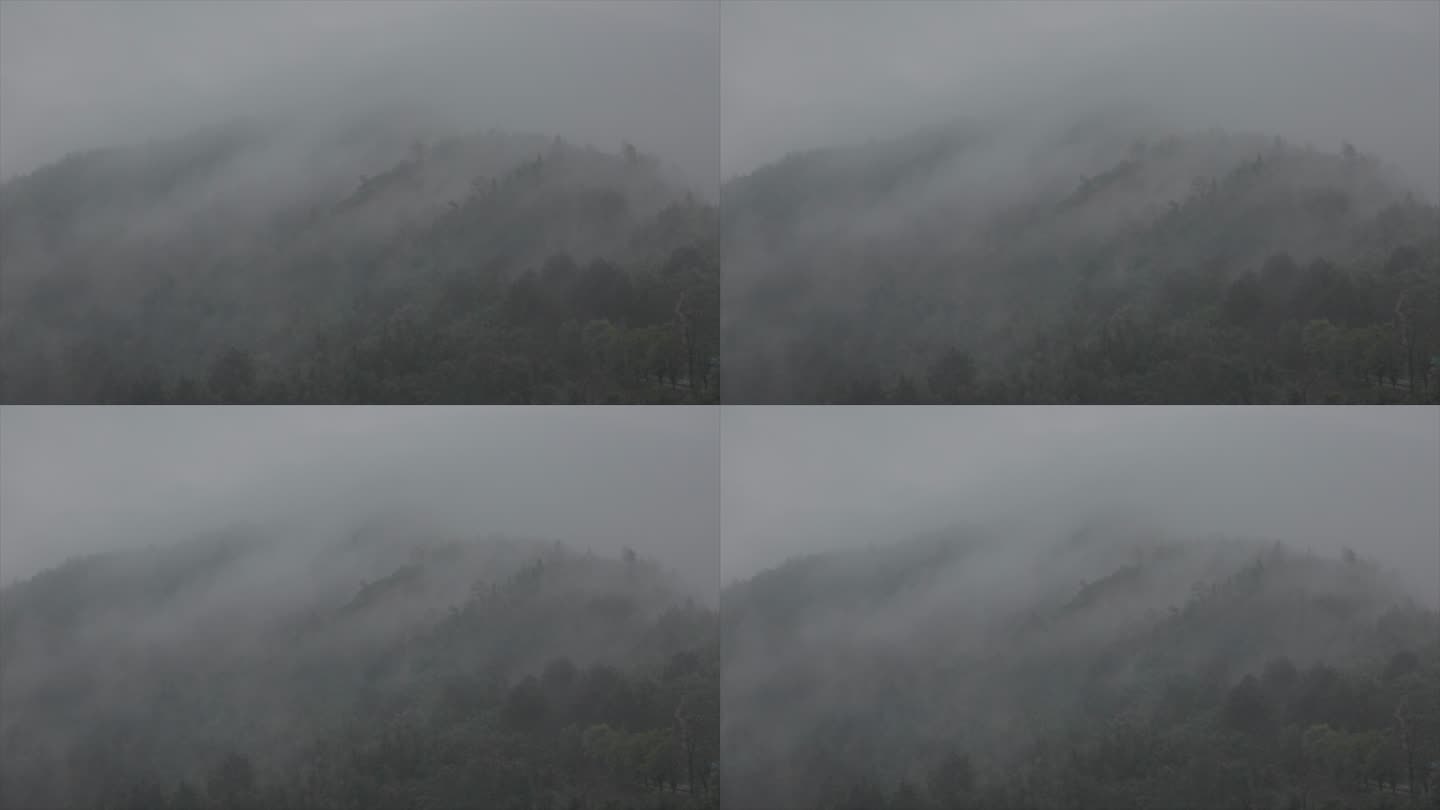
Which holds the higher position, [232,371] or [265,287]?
[265,287]

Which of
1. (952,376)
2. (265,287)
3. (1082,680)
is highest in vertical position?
(265,287)

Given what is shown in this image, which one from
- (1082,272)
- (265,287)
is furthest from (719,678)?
(265,287)

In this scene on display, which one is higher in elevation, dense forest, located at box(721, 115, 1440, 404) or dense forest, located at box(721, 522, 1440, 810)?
dense forest, located at box(721, 115, 1440, 404)

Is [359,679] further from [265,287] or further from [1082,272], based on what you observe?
[1082,272]

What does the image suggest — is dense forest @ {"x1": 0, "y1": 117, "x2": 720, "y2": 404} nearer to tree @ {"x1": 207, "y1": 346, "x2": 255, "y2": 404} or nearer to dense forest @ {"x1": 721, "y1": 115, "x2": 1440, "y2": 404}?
tree @ {"x1": 207, "y1": 346, "x2": 255, "y2": 404}

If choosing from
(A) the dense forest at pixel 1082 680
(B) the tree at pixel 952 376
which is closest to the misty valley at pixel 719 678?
(A) the dense forest at pixel 1082 680

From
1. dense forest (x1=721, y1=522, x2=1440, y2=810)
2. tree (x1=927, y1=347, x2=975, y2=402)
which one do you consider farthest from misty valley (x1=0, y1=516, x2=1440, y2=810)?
tree (x1=927, y1=347, x2=975, y2=402)
